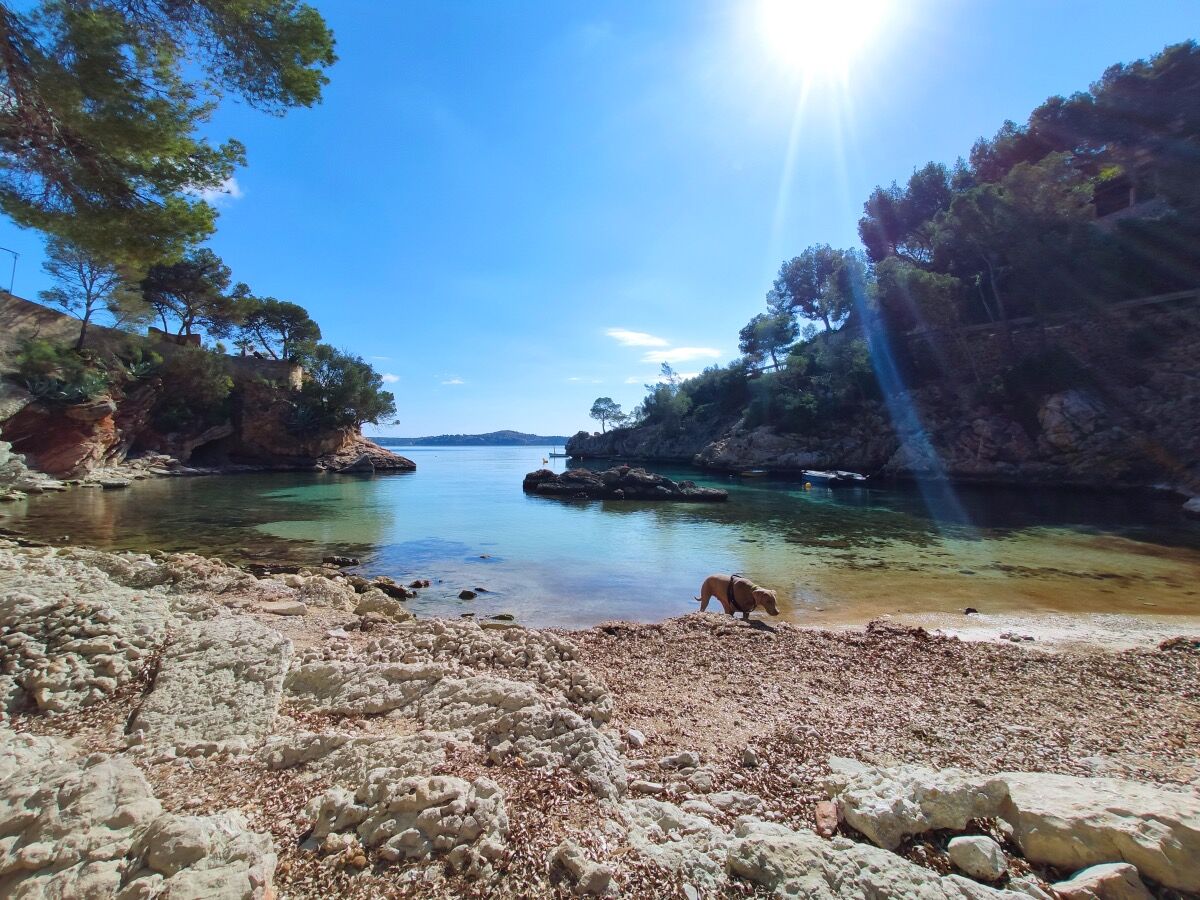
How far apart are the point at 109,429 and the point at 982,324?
64510mm

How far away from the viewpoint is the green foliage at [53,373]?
28562 millimetres

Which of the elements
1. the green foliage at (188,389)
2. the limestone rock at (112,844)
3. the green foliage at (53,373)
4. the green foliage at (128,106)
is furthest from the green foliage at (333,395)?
the limestone rock at (112,844)

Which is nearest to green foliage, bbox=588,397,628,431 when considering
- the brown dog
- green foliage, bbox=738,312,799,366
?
green foliage, bbox=738,312,799,366

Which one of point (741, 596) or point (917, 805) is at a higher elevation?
point (917, 805)

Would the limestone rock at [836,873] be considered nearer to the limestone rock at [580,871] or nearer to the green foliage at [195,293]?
the limestone rock at [580,871]

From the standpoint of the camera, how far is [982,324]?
137 ft

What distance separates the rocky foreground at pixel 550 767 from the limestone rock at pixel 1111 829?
0.01 meters

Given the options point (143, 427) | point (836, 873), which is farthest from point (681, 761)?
point (143, 427)

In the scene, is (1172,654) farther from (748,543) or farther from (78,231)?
(78,231)

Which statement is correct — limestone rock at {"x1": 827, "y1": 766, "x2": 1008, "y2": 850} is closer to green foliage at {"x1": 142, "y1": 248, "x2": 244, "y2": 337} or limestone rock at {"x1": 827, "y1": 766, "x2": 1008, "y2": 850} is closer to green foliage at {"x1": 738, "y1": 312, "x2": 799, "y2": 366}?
green foliage at {"x1": 142, "y1": 248, "x2": 244, "y2": 337}

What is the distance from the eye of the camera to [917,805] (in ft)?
8.34

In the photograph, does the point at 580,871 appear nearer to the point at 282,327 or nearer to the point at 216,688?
the point at 216,688

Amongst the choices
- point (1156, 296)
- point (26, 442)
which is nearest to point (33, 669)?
point (26, 442)

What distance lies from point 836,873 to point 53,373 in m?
42.8
